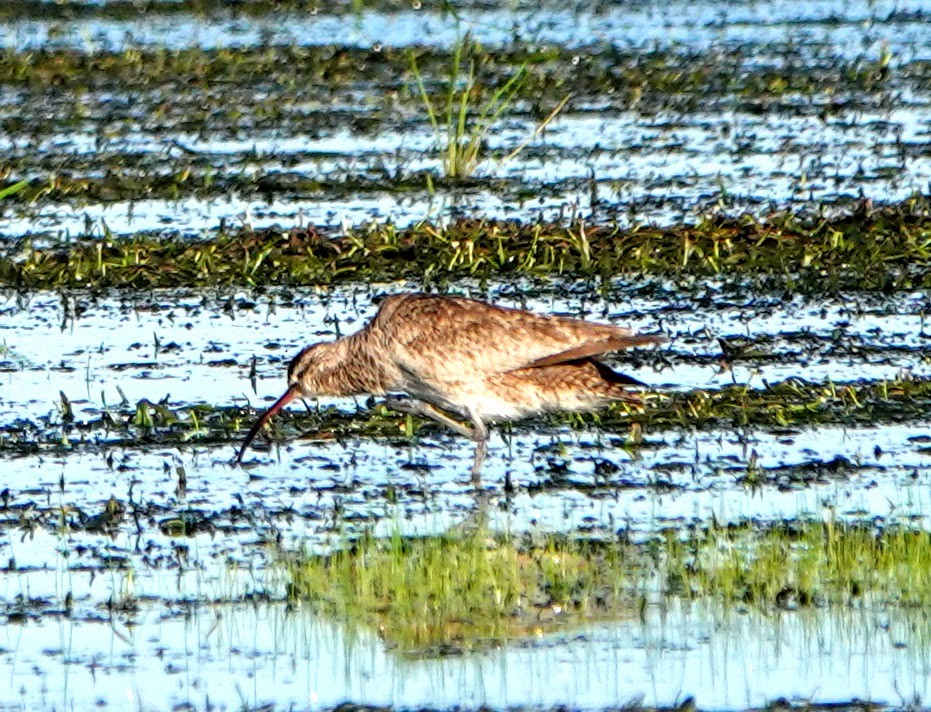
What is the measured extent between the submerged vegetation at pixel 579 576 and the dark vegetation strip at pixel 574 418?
5.36ft

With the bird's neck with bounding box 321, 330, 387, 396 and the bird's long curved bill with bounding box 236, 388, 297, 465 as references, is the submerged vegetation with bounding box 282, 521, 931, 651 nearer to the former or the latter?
the bird's long curved bill with bounding box 236, 388, 297, 465

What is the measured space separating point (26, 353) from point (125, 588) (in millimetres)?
3936

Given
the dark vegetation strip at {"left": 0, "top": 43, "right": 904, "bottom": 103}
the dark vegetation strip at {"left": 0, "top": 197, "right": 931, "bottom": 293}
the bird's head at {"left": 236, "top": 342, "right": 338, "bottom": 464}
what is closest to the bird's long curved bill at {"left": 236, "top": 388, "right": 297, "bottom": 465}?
the bird's head at {"left": 236, "top": 342, "right": 338, "bottom": 464}

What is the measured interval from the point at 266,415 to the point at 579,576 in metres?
2.32

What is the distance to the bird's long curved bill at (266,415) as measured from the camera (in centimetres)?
926

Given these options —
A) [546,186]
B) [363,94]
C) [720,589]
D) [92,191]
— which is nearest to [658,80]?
[363,94]

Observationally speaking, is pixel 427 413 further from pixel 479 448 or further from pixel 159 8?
pixel 159 8

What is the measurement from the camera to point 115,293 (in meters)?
12.6

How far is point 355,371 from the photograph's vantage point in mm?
9773

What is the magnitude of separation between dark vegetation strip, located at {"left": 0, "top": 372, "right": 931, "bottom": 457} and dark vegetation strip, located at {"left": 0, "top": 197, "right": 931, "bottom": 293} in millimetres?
2340

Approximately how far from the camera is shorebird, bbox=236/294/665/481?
30.8 ft

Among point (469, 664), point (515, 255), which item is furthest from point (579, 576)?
point (515, 255)

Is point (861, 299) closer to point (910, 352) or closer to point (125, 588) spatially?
point (910, 352)

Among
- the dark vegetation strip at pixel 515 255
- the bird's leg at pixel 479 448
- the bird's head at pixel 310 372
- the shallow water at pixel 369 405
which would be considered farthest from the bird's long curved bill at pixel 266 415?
the dark vegetation strip at pixel 515 255
